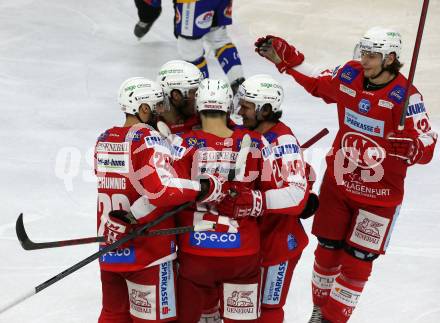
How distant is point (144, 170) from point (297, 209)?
0.72 metres

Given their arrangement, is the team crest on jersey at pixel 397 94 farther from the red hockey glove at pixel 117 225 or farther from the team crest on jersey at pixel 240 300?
the red hockey glove at pixel 117 225

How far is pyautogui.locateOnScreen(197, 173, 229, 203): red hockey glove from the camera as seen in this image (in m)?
3.72

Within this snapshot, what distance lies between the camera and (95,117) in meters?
7.51

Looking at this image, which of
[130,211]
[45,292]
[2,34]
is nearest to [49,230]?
[45,292]

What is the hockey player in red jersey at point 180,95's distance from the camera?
4.11m

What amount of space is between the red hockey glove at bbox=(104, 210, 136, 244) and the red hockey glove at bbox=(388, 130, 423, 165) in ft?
4.09

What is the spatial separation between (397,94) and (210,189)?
1.13m

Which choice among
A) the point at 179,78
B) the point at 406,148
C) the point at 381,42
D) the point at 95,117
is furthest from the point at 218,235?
the point at 95,117

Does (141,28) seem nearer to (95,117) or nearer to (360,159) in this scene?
(95,117)

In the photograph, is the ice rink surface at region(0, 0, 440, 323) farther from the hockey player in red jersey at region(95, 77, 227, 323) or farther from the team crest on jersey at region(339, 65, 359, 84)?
the team crest on jersey at region(339, 65, 359, 84)

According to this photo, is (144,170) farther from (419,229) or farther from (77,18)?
(77,18)

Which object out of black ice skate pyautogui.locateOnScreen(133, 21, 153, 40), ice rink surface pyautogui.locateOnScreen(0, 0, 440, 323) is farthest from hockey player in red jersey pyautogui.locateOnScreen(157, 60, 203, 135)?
black ice skate pyautogui.locateOnScreen(133, 21, 153, 40)

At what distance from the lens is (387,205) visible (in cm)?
443

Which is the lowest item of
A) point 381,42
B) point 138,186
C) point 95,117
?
point 95,117
